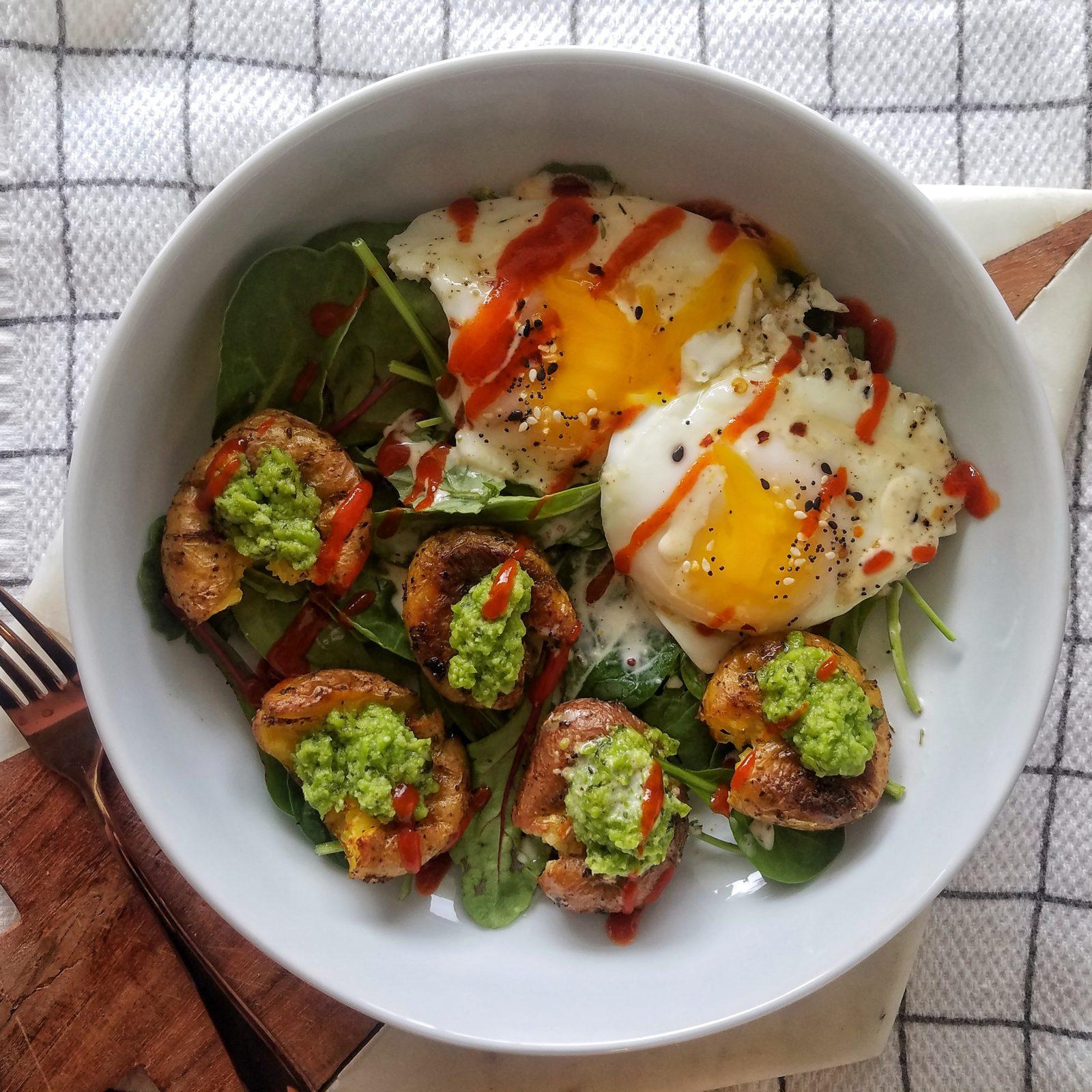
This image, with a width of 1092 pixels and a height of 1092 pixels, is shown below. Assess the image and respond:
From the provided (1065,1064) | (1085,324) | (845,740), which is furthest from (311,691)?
(1065,1064)

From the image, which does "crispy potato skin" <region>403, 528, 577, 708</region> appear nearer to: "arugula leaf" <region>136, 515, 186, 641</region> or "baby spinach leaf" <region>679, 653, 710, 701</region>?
"baby spinach leaf" <region>679, 653, 710, 701</region>

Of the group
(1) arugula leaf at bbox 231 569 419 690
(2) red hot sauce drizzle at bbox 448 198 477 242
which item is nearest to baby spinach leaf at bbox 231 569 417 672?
(1) arugula leaf at bbox 231 569 419 690

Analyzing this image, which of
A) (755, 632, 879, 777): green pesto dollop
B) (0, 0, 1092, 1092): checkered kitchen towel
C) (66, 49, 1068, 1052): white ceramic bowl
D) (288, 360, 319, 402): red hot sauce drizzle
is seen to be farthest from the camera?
(0, 0, 1092, 1092): checkered kitchen towel

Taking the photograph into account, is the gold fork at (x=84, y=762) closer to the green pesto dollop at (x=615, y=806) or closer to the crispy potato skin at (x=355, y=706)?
the crispy potato skin at (x=355, y=706)

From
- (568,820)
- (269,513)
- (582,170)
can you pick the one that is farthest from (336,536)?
(582,170)

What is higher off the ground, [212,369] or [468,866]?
[212,369]

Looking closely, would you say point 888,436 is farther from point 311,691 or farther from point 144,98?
point 144,98
